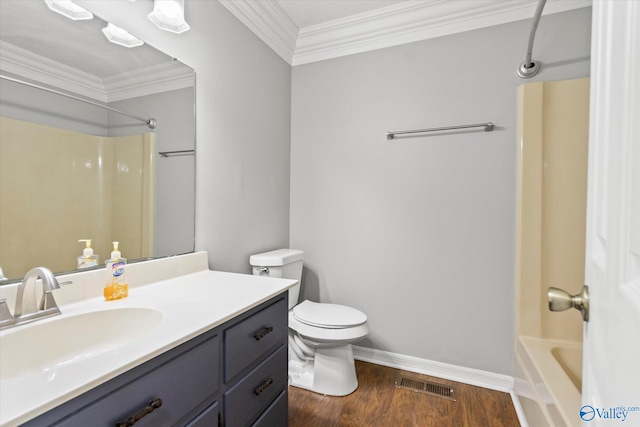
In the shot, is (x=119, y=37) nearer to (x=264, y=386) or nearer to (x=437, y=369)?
(x=264, y=386)

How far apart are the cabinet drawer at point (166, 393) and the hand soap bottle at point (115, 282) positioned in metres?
0.46

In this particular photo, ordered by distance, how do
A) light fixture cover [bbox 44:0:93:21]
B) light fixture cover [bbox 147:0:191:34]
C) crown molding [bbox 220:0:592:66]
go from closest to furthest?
light fixture cover [bbox 44:0:93:21] → light fixture cover [bbox 147:0:191:34] → crown molding [bbox 220:0:592:66]

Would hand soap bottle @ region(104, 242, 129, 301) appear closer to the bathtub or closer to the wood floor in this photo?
the wood floor

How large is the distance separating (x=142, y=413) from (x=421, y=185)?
186 cm

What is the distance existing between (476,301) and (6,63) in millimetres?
2432

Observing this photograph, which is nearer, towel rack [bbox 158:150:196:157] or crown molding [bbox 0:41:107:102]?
crown molding [bbox 0:41:107:102]

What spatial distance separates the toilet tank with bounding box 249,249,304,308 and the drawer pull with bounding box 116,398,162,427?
1154mm

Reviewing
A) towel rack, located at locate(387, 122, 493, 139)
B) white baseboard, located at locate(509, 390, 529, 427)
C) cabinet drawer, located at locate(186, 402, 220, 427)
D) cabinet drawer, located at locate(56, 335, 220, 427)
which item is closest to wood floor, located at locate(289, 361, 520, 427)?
white baseboard, located at locate(509, 390, 529, 427)

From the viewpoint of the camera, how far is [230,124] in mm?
1760

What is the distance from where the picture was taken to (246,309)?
1002 mm

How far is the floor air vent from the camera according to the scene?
178cm

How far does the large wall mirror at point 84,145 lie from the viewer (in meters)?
0.92

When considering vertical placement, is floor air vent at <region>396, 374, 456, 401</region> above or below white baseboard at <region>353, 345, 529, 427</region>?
below

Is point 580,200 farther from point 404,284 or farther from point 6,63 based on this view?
point 6,63
